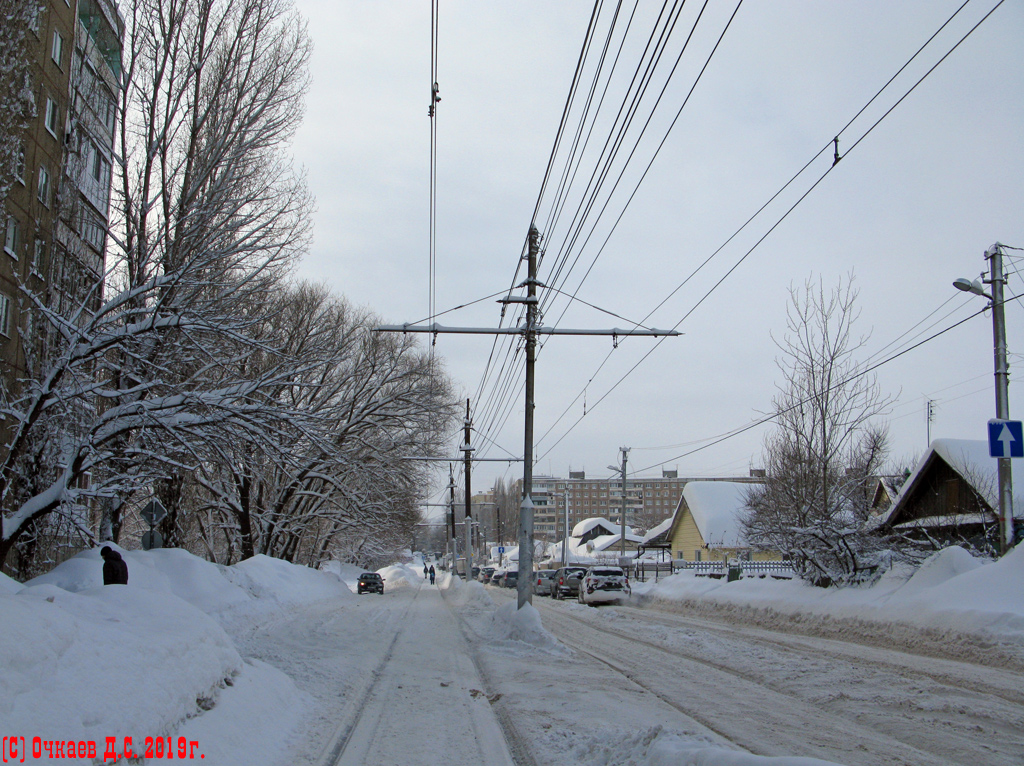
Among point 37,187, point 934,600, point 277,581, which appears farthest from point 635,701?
point 277,581

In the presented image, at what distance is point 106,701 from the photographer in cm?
541

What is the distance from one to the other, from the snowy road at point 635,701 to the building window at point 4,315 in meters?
12.9

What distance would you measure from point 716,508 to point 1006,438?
42.0 metres

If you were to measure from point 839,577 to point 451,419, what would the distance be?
2395cm

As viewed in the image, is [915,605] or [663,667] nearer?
[663,667]

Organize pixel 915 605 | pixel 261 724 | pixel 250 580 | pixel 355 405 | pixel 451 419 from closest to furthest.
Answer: pixel 261 724, pixel 915 605, pixel 250 580, pixel 355 405, pixel 451 419

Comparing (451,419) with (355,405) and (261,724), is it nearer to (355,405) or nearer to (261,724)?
(355,405)

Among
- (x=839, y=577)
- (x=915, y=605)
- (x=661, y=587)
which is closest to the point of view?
(x=915, y=605)

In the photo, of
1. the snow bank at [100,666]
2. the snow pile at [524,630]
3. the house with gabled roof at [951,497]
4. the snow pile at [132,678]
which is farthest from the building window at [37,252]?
the house with gabled roof at [951,497]

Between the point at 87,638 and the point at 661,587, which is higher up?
the point at 87,638

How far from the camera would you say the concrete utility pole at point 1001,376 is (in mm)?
15570

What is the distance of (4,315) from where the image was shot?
22.2m

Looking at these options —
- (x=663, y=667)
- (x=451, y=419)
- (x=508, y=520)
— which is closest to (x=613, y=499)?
(x=508, y=520)

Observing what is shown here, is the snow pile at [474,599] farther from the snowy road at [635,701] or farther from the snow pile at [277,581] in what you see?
the snowy road at [635,701]
